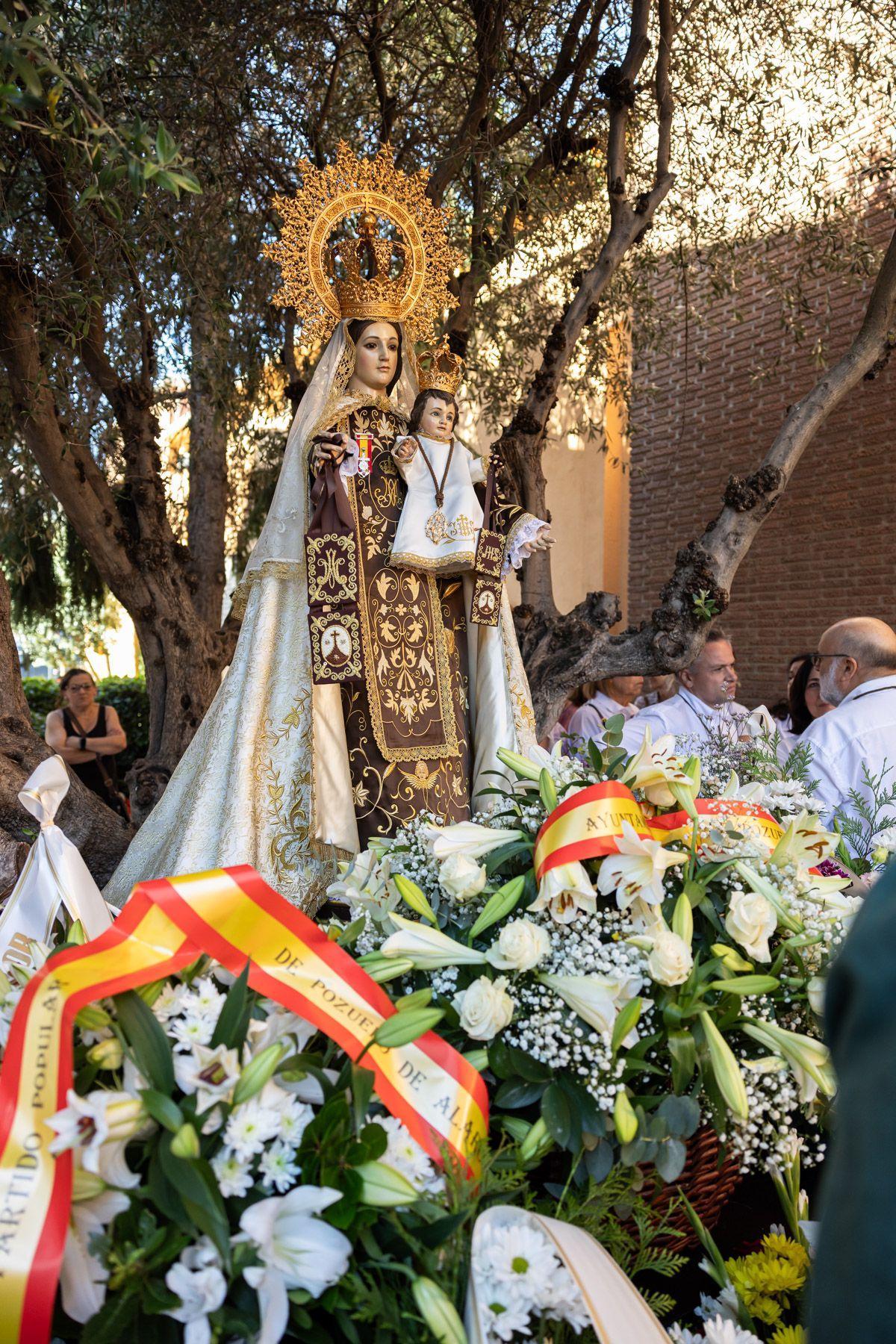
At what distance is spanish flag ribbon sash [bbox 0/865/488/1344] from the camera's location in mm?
893

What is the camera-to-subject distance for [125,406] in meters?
5.73

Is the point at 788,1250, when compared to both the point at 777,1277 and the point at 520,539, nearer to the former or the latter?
the point at 777,1277

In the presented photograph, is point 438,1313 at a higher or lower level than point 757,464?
lower

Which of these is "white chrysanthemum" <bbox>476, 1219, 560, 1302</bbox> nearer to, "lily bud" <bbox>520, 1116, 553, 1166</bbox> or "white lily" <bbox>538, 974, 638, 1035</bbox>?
"lily bud" <bbox>520, 1116, 553, 1166</bbox>

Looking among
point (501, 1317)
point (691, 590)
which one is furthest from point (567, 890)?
point (691, 590)

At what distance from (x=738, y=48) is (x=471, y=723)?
453cm

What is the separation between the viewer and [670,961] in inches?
48.7

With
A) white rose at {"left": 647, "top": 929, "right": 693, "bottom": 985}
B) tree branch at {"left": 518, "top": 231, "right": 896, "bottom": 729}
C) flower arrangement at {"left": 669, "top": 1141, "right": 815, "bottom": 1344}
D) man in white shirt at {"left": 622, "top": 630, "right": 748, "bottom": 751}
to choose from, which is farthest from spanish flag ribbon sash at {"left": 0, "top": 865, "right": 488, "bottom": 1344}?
tree branch at {"left": 518, "top": 231, "right": 896, "bottom": 729}

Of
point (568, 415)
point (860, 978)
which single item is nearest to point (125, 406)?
point (860, 978)

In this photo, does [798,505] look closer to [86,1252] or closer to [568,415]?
[568,415]

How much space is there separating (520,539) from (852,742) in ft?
4.62

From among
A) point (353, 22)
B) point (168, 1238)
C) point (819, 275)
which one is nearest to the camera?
point (168, 1238)

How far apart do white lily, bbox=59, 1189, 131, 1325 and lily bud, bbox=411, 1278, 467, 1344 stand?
0.81 ft

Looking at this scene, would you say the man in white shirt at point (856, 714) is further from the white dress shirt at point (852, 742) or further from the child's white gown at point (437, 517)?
the child's white gown at point (437, 517)
